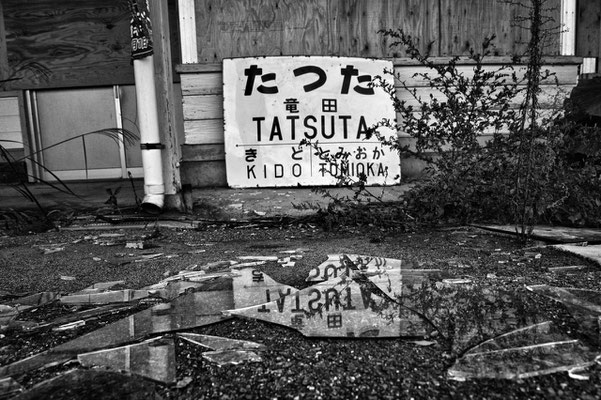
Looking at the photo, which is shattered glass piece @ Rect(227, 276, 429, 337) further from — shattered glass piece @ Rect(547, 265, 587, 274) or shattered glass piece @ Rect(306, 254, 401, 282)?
shattered glass piece @ Rect(547, 265, 587, 274)

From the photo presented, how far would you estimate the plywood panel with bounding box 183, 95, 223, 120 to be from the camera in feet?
14.7

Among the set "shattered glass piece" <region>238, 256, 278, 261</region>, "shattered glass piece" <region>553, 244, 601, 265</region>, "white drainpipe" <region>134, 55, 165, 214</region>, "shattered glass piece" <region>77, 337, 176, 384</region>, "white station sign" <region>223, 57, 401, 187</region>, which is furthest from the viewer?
"white station sign" <region>223, 57, 401, 187</region>

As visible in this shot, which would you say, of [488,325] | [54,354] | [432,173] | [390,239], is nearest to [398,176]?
[432,173]

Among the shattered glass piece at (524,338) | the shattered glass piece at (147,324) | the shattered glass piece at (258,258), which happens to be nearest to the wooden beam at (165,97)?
the shattered glass piece at (258,258)

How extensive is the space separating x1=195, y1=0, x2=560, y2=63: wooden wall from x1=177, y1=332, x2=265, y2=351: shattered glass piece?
3556 millimetres

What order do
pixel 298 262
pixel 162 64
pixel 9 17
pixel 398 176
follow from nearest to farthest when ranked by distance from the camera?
pixel 298 262
pixel 162 64
pixel 398 176
pixel 9 17

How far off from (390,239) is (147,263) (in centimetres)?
151

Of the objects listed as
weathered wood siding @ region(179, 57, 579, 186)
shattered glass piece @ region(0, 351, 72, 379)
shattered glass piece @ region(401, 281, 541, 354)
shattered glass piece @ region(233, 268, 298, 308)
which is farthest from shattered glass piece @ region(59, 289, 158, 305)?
weathered wood siding @ region(179, 57, 579, 186)

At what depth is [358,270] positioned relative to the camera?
2.30 meters

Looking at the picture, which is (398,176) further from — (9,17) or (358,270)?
(9,17)

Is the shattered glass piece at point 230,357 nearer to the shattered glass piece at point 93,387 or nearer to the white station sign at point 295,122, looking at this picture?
the shattered glass piece at point 93,387

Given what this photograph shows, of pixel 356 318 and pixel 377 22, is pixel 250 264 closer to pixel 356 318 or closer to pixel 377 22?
pixel 356 318

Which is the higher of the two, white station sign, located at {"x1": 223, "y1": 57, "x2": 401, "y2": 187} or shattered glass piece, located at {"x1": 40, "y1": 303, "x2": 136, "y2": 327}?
white station sign, located at {"x1": 223, "y1": 57, "x2": 401, "y2": 187}

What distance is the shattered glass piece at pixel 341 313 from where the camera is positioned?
1571 mm
